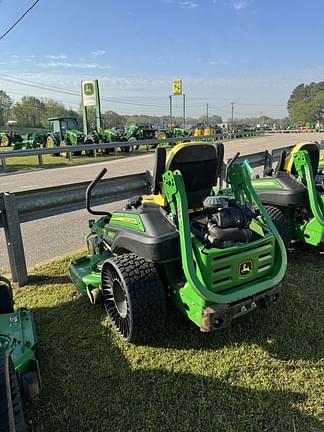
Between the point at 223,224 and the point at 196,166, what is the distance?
57 cm

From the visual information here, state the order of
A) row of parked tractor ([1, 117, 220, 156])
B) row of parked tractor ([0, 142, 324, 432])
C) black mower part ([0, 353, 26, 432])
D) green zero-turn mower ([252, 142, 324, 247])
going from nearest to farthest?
black mower part ([0, 353, 26, 432]), row of parked tractor ([0, 142, 324, 432]), green zero-turn mower ([252, 142, 324, 247]), row of parked tractor ([1, 117, 220, 156])

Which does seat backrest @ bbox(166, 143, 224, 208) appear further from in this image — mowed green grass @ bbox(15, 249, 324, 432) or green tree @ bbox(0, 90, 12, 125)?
green tree @ bbox(0, 90, 12, 125)

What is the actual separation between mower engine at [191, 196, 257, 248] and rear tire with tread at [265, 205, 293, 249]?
121 centimetres

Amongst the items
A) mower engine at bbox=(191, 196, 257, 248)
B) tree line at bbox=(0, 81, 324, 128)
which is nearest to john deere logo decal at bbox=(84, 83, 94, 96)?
mower engine at bbox=(191, 196, 257, 248)

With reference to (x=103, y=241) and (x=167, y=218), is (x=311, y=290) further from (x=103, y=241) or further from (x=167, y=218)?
(x=103, y=241)

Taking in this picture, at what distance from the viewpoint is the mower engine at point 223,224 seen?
2.78 metres

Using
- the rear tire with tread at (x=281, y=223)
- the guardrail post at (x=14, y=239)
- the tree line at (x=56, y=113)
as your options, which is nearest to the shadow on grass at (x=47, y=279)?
the guardrail post at (x=14, y=239)

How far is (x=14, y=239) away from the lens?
387 cm

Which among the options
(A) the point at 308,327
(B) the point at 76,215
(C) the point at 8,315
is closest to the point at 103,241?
(C) the point at 8,315

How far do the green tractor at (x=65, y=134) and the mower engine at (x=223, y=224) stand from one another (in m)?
18.1

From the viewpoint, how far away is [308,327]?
3.07 meters

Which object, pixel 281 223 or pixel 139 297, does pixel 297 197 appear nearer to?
pixel 281 223

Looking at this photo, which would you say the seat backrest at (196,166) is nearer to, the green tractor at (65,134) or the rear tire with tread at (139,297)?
the rear tire with tread at (139,297)

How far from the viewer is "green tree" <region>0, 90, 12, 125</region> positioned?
241 ft
